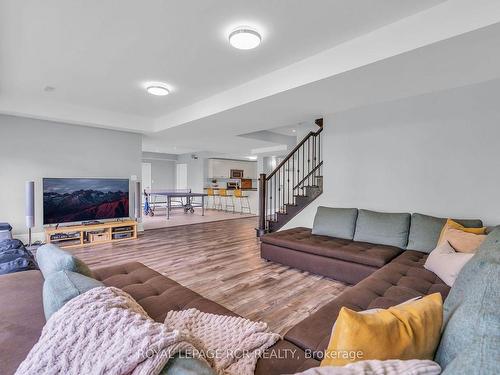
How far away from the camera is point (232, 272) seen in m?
3.51

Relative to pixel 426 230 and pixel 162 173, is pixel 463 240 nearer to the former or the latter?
pixel 426 230

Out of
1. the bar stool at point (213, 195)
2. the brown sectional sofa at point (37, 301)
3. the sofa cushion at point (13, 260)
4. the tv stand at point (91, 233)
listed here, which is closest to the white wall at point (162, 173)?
the bar stool at point (213, 195)

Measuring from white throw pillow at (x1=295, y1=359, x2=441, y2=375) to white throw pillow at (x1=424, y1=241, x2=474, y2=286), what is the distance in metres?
1.60

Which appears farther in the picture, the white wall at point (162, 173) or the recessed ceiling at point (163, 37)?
the white wall at point (162, 173)

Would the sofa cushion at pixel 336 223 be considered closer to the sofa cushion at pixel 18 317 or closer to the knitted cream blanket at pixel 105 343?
the knitted cream blanket at pixel 105 343

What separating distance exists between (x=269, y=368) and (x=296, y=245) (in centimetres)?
244

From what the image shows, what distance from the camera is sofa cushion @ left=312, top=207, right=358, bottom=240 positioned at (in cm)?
367

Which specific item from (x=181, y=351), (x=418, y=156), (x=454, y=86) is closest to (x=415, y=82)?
(x=454, y=86)

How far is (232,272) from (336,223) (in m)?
1.64

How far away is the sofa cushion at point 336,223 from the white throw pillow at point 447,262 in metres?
1.33

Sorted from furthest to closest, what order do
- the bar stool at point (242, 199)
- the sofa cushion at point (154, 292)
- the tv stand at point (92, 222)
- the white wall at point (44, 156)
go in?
the bar stool at point (242, 199)
the tv stand at point (92, 222)
the white wall at point (44, 156)
the sofa cushion at point (154, 292)

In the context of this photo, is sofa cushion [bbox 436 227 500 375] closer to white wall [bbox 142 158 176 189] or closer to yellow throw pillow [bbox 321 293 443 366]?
yellow throw pillow [bbox 321 293 443 366]

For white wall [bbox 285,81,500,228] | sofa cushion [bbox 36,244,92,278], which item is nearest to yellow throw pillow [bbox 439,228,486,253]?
white wall [bbox 285,81,500,228]

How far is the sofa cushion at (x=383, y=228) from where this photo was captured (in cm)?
324
